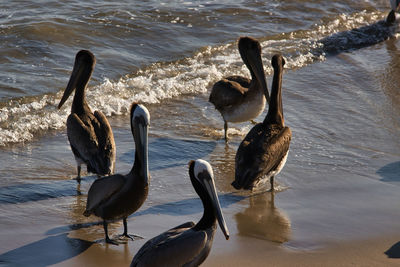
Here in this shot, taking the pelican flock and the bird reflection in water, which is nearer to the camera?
the pelican flock

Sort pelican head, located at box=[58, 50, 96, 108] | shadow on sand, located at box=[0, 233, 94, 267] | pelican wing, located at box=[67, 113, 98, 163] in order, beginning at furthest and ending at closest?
pelican head, located at box=[58, 50, 96, 108], pelican wing, located at box=[67, 113, 98, 163], shadow on sand, located at box=[0, 233, 94, 267]

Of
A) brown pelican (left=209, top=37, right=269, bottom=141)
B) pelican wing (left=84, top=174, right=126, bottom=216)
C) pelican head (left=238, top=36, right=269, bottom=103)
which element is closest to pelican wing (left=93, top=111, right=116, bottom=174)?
pelican wing (left=84, top=174, right=126, bottom=216)

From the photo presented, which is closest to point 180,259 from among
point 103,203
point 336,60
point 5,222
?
point 103,203

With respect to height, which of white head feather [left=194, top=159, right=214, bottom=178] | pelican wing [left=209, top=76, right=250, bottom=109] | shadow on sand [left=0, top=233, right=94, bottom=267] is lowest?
shadow on sand [left=0, top=233, right=94, bottom=267]

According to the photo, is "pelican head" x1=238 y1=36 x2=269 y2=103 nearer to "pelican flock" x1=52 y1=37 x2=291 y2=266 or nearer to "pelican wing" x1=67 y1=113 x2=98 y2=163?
"pelican flock" x1=52 y1=37 x2=291 y2=266

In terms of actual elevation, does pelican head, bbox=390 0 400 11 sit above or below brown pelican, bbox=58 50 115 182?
above

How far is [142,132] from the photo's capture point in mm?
5711

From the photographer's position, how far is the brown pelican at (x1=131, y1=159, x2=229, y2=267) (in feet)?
15.5

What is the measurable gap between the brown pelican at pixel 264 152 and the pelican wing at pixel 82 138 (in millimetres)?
1480

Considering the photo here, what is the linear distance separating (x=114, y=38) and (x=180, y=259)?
8.68 metres

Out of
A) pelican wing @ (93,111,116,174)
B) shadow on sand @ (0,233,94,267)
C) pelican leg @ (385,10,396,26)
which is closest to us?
shadow on sand @ (0,233,94,267)

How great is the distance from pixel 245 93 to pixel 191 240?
412cm

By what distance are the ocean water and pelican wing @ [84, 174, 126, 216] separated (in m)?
0.32

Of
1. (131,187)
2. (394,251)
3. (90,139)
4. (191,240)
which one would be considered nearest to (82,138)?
(90,139)
